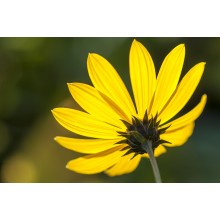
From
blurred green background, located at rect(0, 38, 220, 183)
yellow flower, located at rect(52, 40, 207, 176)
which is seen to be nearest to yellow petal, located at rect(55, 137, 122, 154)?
yellow flower, located at rect(52, 40, 207, 176)

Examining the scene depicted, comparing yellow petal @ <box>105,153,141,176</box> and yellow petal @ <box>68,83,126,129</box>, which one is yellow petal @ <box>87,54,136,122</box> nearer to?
yellow petal @ <box>68,83,126,129</box>

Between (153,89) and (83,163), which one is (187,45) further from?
(83,163)

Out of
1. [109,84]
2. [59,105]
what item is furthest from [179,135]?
[59,105]

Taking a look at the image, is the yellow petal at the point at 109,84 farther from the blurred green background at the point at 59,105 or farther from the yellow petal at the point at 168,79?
the blurred green background at the point at 59,105

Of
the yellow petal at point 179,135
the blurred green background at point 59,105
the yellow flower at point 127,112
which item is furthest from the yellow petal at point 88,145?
the blurred green background at point 59,105
